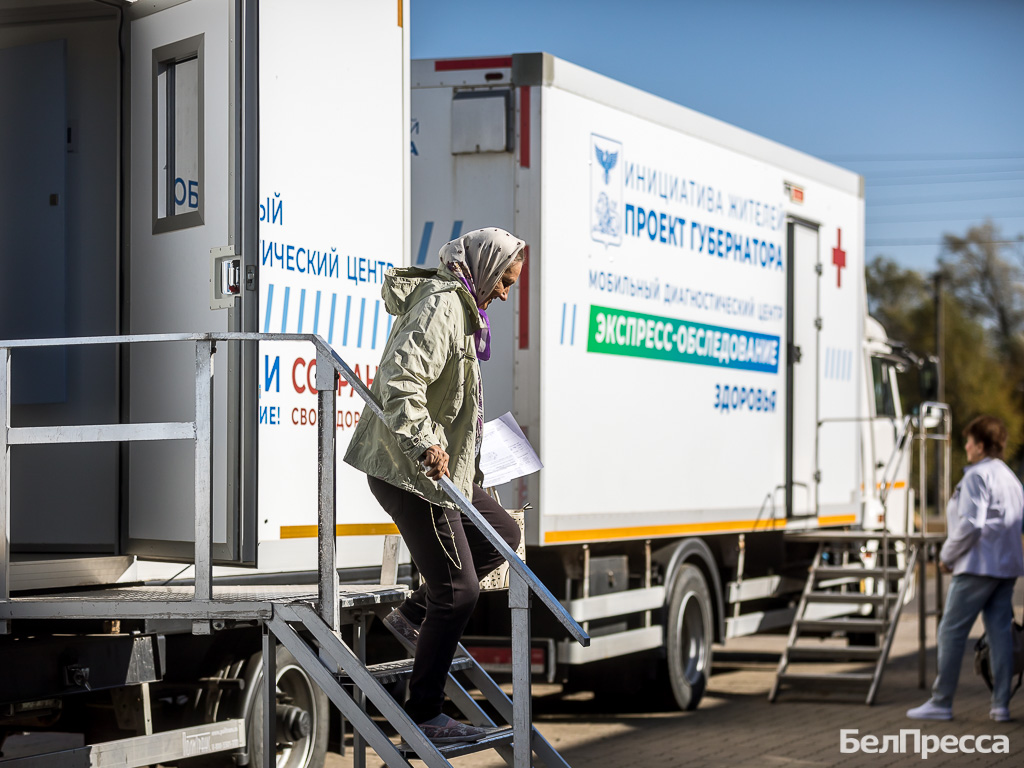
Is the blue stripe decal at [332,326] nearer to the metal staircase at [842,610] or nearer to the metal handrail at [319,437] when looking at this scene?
the metal handrail at [319,437]

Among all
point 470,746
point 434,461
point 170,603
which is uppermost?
point 434,461

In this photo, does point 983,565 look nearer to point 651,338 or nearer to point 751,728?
point 751,728

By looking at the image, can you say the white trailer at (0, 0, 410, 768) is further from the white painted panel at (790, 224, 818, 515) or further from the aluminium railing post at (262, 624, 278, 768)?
the white painted panel at (790, 224, 818, 515)

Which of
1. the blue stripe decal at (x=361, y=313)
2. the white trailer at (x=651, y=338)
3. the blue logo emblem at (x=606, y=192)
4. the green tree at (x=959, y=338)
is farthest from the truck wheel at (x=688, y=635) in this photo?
the green tree at (x=959, y=338)

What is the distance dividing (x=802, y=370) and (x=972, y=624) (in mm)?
2785

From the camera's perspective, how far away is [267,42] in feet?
17.7

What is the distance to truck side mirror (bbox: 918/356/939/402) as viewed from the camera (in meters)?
12.3

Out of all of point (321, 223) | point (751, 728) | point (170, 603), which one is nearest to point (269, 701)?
point (170, 603)

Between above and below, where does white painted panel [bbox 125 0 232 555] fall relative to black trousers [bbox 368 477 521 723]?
above

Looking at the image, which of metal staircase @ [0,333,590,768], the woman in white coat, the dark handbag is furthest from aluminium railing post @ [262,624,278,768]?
the dark handbag

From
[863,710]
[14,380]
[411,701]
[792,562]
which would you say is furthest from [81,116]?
[792,562]

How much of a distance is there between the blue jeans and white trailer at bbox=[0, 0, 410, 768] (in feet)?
12.3

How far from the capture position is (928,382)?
12.3 meters

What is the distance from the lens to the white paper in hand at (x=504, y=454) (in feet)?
16.3
